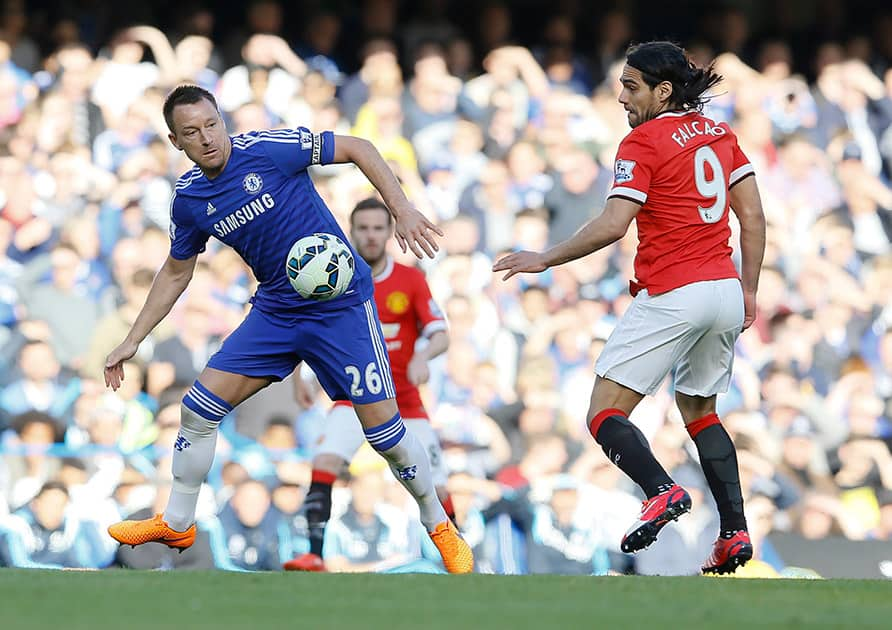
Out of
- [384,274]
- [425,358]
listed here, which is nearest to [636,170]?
[425,358]

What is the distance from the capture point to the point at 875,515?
10.5 metres

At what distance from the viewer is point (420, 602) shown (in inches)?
193

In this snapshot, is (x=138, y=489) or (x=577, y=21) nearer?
(x=138, y=489)

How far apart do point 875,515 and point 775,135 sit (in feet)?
11.7

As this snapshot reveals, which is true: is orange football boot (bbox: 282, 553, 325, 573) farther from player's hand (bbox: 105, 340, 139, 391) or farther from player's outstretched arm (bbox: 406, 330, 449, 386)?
player's hand (bbox: 105, 340, 139, 391)

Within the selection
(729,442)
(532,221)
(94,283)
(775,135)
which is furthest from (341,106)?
(729,442)

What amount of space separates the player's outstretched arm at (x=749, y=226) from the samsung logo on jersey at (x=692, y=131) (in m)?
0.25

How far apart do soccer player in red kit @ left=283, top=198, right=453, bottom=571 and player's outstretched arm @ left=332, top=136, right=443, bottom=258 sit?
6.21 ft

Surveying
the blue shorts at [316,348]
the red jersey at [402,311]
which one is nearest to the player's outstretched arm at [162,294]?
the blue shorts at [316,348]

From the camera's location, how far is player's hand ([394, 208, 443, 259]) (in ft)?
18.7

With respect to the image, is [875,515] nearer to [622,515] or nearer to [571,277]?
[622,515]

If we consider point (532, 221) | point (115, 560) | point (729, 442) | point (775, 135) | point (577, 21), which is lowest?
point (115, 560)

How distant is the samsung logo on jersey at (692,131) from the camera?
6.09 m

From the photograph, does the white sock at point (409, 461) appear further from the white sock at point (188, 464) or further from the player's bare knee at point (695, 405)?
the player's bare knee at point (695, 405)
